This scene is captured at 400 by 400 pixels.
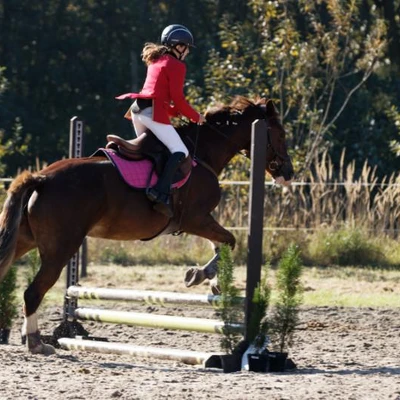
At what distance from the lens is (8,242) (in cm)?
814

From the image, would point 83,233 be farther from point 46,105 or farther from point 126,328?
point 46,105

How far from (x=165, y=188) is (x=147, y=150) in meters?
A: 0.36

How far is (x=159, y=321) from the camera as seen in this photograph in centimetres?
866

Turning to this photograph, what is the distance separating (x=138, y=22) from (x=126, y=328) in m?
21.2

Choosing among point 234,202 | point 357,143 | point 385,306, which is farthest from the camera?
point 357,143

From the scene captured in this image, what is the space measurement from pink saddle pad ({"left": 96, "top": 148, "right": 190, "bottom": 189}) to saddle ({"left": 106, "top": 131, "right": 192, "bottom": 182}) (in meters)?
0.04

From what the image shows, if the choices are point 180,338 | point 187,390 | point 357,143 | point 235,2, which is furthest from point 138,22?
point 187,390

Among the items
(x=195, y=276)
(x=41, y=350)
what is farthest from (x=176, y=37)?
(x=41, y=350)

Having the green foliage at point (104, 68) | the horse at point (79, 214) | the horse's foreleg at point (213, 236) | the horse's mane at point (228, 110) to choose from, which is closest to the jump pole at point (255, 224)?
the horse at point (79, 214)

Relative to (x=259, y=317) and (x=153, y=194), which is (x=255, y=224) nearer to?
(x=259, y=317)

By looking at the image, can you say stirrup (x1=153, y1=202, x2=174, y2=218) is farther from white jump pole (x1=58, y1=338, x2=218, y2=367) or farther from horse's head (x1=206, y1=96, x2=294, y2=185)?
horse's head (x1=206, y1=96, x2=294, y2=185)

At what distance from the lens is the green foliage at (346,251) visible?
56.8 ft

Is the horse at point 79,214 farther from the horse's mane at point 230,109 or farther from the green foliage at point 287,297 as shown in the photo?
the green foliage at point 287,297

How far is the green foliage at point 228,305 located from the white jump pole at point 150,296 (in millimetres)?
57
